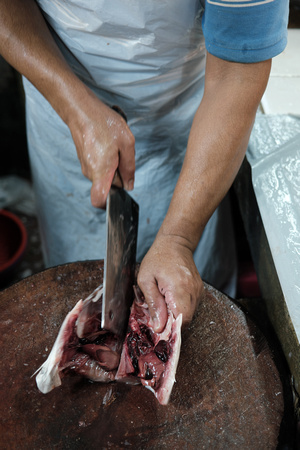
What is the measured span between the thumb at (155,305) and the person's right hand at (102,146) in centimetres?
35

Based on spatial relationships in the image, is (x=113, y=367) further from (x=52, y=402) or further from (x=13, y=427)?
(x=13, y=427)

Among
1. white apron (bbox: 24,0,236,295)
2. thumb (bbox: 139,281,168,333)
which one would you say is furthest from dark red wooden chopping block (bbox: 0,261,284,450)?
white apron (bbox: 24,0,236,295)

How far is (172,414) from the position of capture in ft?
4.67

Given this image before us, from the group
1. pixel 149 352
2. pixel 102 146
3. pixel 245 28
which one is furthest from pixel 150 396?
pixel 245 28

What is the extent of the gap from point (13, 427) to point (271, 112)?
1.92 metres

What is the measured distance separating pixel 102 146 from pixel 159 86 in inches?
21.3

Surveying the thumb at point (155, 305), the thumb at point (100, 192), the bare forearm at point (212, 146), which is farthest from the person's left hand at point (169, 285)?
the thumb at point (100, 192)

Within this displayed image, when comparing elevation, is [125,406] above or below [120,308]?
below

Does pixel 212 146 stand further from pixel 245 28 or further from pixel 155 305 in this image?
pixel 155 305

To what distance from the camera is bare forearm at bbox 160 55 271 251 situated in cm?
167

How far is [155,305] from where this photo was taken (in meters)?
1.51

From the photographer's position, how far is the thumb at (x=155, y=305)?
149cm

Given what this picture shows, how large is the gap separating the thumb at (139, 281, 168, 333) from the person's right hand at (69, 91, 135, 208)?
35 centimetres

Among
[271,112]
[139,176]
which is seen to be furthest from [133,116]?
[271,112]
